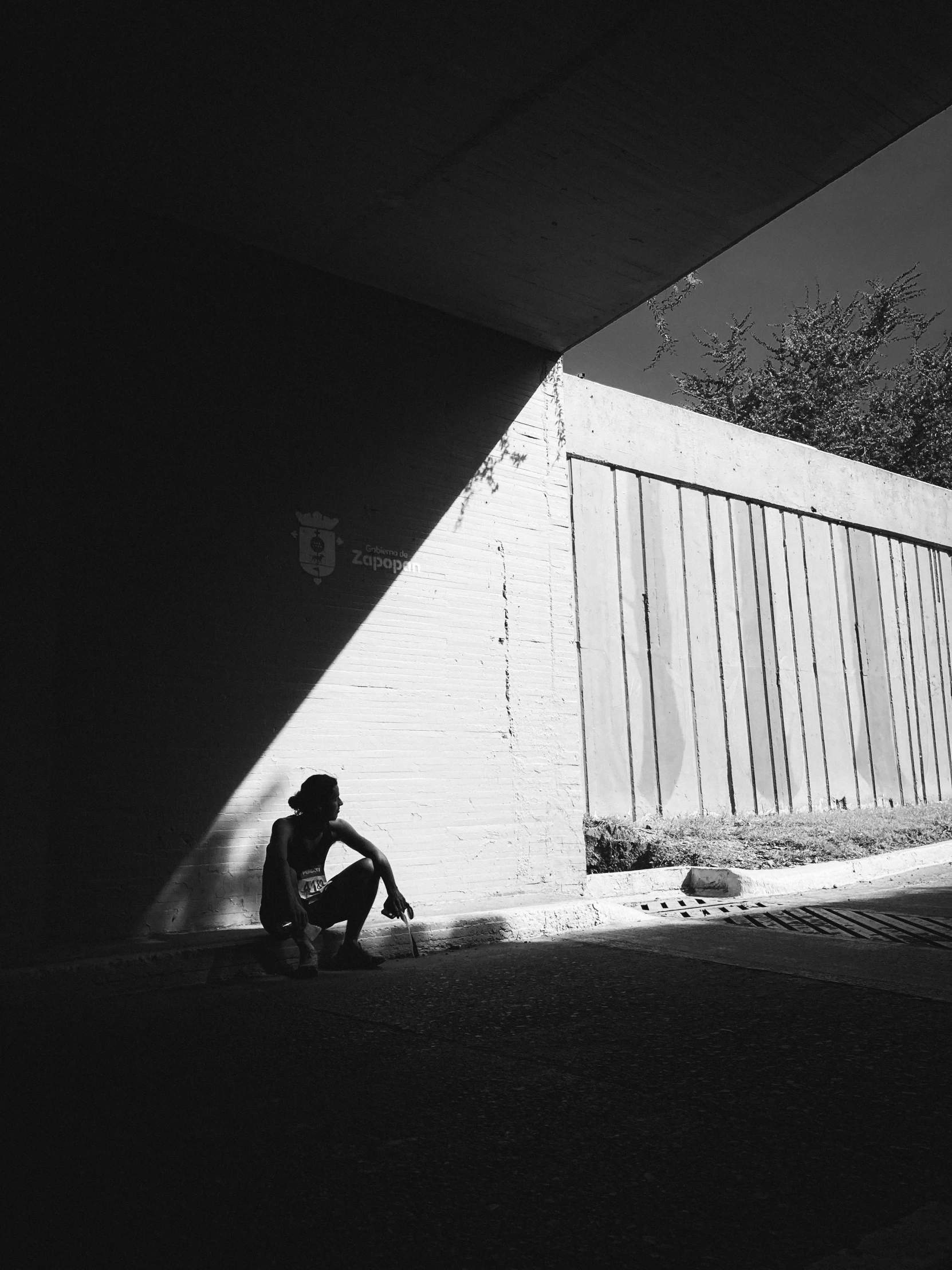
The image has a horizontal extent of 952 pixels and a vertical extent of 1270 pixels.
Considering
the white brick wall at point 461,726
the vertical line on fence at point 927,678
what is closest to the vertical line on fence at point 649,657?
the white brick wall at point 461,726

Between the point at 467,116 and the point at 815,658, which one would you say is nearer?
the point at 467,116

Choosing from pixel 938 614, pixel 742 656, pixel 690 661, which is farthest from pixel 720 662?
pixel 938 614

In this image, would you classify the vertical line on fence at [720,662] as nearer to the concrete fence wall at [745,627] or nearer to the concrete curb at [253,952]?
the concrete fence wall at [745,627]

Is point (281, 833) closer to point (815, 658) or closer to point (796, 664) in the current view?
point (796, 664)

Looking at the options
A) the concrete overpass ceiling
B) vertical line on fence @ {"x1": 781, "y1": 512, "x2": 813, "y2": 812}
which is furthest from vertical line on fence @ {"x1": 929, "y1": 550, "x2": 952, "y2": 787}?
the concrete overpass ceiling

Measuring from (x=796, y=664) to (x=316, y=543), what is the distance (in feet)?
20.7

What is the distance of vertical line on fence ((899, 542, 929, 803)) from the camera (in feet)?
39.5

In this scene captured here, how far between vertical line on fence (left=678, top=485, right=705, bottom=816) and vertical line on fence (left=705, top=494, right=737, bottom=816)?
410mm

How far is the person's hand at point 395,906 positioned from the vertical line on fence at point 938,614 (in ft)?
32.8

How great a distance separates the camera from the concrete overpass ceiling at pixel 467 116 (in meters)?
4.40

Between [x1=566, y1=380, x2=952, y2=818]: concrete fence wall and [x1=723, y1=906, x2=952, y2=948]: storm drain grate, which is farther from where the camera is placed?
[x1=566, y1=380, x2=952, y2=818]: concrete fence wall

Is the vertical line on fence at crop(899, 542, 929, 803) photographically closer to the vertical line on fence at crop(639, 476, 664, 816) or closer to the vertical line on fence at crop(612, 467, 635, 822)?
the vertical line on fence at crop(639, 476, 664, 816)

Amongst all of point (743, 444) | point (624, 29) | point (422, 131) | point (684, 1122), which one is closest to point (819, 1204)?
point (684, 1122)

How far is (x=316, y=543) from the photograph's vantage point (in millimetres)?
6172
